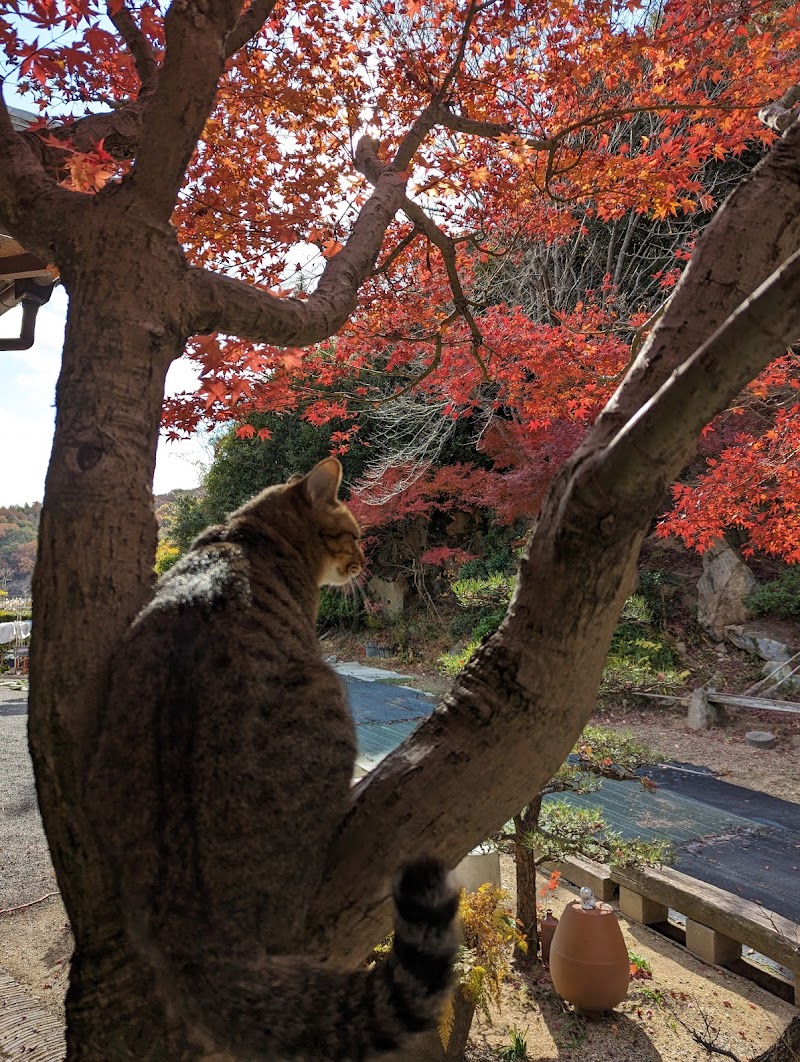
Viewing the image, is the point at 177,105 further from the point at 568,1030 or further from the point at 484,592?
the point at 484,592

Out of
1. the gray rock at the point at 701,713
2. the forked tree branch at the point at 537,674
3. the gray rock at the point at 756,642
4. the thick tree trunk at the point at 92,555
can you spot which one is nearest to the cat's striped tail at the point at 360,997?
the forked tree branch at the point at 537,674

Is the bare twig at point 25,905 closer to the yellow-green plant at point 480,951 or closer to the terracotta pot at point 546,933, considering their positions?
the yellow-green plant at point 480,951

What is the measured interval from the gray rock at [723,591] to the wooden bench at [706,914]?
7.44m

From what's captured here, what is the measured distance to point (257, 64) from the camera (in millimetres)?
4922

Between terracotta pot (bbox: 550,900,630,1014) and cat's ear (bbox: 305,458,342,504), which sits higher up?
cat's ear (bbox: 305,458,342,504)

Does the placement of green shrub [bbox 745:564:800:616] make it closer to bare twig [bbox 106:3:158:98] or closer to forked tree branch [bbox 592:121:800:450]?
forked tree branch [bbox 592:121:800:450]

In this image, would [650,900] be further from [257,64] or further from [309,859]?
[257,64]

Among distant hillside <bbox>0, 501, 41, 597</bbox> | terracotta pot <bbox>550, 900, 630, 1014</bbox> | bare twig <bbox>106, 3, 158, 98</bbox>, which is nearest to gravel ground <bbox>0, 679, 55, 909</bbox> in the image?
terracotta pot <bbox>550, 900, 630, 1014</bbox>

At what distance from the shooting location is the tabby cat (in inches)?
49.7

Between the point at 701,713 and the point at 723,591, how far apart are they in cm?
287

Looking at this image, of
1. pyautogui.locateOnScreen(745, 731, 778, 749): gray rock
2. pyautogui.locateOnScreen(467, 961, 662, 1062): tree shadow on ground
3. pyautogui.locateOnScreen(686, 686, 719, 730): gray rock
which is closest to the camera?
pyautogui.locateOnScreen(467, 961, 662, 1062): tree shadow on ground

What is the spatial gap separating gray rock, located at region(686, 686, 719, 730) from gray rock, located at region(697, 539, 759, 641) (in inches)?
84.6

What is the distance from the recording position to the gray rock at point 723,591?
11828mm

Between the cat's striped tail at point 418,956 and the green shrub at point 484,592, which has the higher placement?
the green shrub at point 484,592
